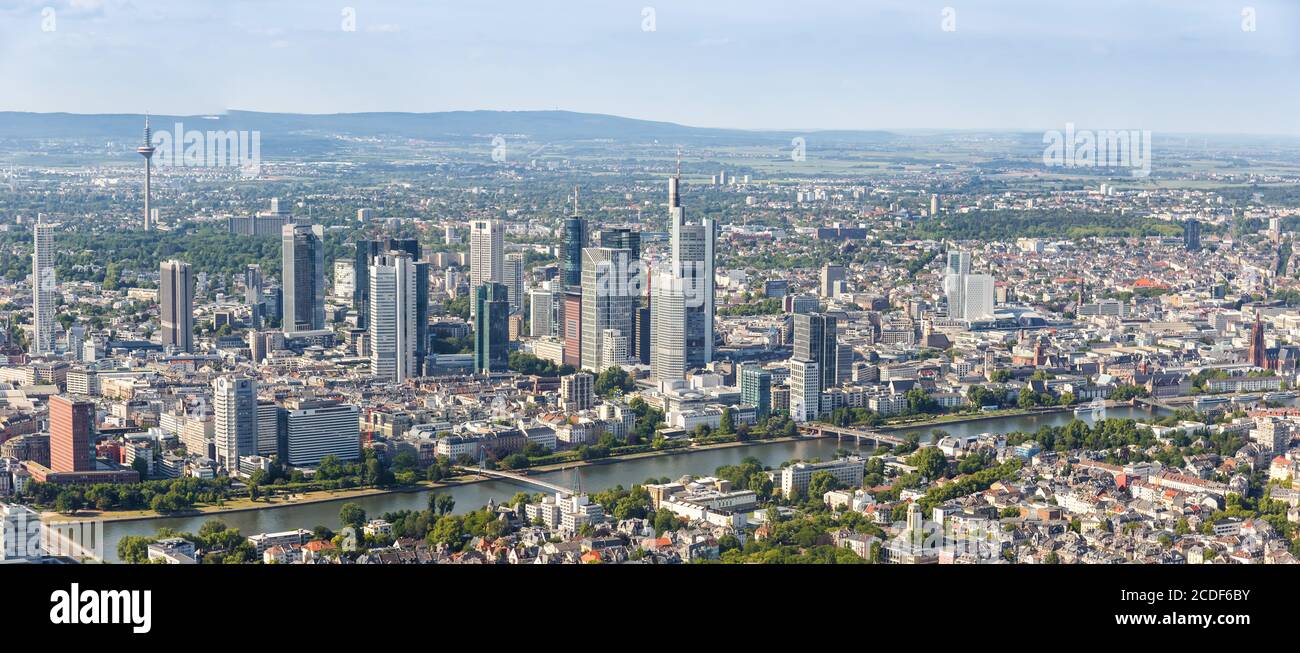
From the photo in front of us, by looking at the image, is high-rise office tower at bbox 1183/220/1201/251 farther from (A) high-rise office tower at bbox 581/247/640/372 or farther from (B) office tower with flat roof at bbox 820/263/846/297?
(A) high-rise office tower at bbox 581/247/640/372

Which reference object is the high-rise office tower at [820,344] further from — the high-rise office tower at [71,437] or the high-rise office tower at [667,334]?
the high-rise office tower at [71,437]

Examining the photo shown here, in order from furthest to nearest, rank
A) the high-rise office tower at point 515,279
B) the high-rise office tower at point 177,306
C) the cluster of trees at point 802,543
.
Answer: the high-rise office tower at point 515,279
the high-rise office tower at point 177,306
the cluster of trees at point 802,543

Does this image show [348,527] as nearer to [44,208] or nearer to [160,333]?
[160,333]

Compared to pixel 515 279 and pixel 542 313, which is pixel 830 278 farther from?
pixel 542 313

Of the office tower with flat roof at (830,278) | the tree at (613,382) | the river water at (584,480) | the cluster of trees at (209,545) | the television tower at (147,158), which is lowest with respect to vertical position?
the river water at (584,480)

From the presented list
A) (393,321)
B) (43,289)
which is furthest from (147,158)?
(393,321)

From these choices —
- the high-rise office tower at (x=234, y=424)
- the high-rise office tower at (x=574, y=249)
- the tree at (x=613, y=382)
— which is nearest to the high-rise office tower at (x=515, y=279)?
the high-rise office tower at (x=574, y=249)

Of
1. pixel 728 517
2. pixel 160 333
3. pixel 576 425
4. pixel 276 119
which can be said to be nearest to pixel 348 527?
pixel 728 517
